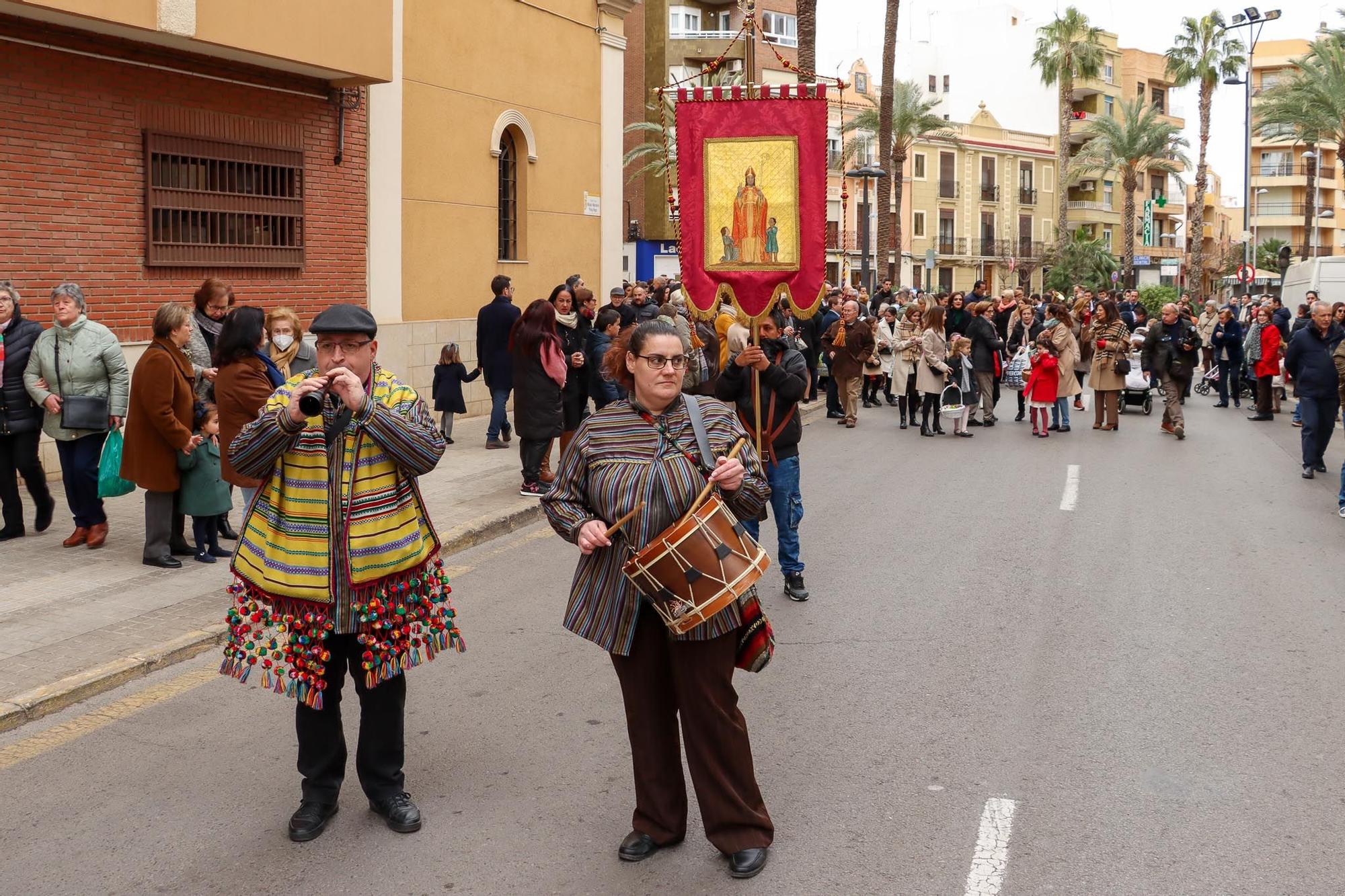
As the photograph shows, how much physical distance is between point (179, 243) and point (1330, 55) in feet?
140

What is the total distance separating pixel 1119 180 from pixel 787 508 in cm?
7588

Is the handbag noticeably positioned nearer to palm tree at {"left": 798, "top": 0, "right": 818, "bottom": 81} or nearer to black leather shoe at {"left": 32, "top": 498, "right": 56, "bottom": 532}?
black leather shoe at {"left": 32, "top": 498, "right": 56, "bottom": 532}

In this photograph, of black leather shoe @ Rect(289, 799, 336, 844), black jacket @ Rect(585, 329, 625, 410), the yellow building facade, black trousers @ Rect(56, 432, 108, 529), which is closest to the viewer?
black leather shoe @ Rect(289, 799, 336, 844)

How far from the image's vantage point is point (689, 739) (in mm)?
4484

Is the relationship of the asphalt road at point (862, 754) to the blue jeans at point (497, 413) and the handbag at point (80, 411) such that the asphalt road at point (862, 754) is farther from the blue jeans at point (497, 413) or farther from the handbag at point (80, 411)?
the blue jeans at point (497, 413)

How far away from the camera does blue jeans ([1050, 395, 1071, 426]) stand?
60.6 ft

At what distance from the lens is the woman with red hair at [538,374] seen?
11.6 metres

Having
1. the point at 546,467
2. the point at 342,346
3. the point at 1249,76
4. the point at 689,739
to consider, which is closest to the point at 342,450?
the point at 342,346

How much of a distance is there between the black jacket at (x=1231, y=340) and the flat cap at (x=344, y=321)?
2074cm

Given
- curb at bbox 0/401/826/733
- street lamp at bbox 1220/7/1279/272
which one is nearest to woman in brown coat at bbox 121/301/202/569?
curb at bbox 0/401/826/733

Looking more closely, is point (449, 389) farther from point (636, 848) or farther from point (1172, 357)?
point (636, 848)

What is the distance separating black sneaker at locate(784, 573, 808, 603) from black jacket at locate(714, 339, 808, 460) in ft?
2.55

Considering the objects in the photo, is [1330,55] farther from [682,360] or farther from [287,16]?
[682,360]

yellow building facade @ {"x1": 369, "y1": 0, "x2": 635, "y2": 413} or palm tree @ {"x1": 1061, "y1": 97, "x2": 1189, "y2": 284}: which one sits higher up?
palm tree @ {"x1": 1061, "y1": 97, "x2": 1189, "y2": 284}
